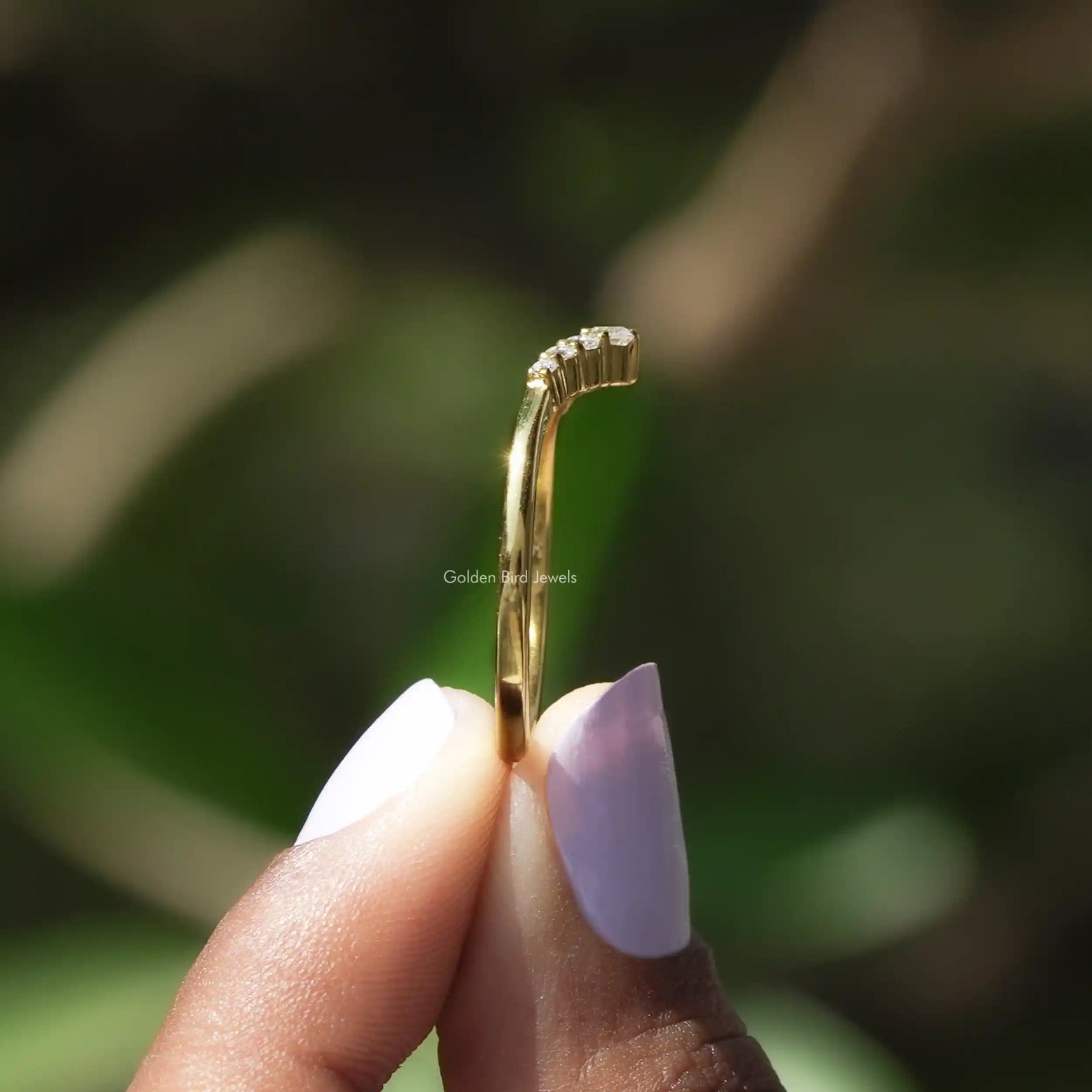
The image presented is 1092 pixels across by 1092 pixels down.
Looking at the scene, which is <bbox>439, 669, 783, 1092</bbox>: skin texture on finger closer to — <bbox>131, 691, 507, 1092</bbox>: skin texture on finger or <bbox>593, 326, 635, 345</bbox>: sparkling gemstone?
<bbox>131, 691, 507, 1092</bbox>: skin texture on finger

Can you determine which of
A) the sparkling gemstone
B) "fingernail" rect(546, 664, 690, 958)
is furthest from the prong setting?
"fingernail" rect(546, 664, 690, 958)

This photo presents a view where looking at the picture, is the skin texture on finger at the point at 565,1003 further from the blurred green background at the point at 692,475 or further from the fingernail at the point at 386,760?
the blurred green background at the point at 692,475

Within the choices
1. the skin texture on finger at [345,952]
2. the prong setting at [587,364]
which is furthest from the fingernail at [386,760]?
the prong setting at [587,364]

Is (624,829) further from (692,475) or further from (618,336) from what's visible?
(692,475)

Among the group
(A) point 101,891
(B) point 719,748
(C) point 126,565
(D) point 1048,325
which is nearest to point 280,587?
(C) point 126,565

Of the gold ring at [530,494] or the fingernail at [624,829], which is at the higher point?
the gold ring at [530,494]

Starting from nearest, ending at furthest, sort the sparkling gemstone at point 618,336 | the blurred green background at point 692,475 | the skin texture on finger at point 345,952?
the skin texture on finger at point 345,952 → the sparkling gemstone at point 618,336 → the blurred green background at point 692,475

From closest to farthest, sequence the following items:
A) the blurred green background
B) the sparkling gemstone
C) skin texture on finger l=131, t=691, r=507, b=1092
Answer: skin texture on finger l=131, t=691, r=507, b=1092 → the sparkling gemstone → the blurred green background
